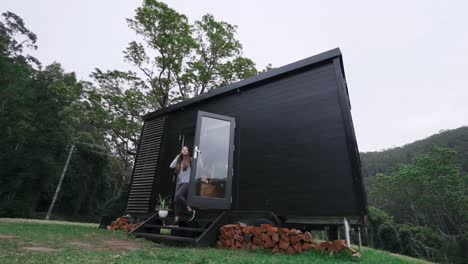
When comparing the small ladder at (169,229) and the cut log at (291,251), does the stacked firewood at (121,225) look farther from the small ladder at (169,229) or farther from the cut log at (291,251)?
Result: the cut log at (291,251)

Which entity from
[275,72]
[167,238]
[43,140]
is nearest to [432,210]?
[275,72]

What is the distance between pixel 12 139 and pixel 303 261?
1979cm

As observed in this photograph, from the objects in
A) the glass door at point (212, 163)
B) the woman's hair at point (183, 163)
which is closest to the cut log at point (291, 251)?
the glass door at point (212, 163)

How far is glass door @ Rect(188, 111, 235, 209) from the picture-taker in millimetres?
5000

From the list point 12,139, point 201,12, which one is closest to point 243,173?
point 201,12

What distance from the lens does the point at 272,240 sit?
13.0 ft

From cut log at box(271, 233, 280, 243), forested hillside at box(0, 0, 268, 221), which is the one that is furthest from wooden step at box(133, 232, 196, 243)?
forested hillside at box(0, 0, 268, 221)

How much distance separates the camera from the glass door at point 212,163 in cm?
500

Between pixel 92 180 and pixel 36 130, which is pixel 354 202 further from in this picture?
pixel 92 180

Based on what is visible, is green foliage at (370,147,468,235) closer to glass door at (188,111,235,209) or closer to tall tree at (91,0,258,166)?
tall tree at (91,0,258,166)

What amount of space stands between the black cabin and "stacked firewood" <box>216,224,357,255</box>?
0.44m

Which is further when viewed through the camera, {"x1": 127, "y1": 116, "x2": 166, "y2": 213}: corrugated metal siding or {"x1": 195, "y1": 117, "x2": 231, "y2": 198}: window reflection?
{"x1": 127, "y1": 116, "x2": 166, "y2": 213}: corrugated metal siding

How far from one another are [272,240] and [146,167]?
4670 millimetres

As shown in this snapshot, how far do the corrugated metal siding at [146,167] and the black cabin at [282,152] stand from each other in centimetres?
89
